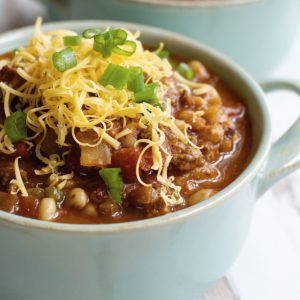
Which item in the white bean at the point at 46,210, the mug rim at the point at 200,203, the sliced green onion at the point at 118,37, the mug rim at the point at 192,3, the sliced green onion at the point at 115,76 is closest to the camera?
the mug rim at the point at 200,203

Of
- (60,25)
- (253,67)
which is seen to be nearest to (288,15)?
Result: (253,67)

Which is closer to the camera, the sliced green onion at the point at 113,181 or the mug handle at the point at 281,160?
the sliced green onion at the point at 113,181

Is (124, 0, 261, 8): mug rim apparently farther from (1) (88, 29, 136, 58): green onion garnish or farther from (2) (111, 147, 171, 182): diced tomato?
(2) (111, 147, 171, 182): diced tomato

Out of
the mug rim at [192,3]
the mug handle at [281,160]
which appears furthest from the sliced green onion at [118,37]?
the mug rim at [192,3]

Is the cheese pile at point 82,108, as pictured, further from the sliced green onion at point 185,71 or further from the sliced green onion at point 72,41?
the sliced green onion at point 185,71

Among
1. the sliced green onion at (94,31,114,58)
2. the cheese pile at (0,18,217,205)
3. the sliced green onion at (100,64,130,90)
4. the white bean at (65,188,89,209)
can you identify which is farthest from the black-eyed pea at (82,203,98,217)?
the sliced green onion at (94,31,114,58)

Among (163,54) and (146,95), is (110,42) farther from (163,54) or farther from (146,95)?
(163,54)
